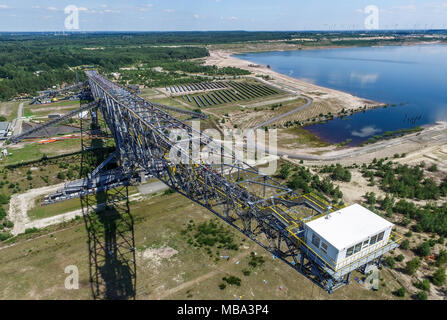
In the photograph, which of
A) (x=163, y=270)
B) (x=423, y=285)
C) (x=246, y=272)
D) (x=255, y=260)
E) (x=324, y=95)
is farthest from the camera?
(x=324, y=95)

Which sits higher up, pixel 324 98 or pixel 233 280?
pixel 324 98

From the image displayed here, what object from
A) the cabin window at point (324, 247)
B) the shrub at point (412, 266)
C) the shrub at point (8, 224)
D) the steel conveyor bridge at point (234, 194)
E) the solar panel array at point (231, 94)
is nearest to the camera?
the cabin window at point (324, 247)

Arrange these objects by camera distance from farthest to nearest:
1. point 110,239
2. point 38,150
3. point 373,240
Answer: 1. point 38,150
2. point 110,239
3. point 373,240

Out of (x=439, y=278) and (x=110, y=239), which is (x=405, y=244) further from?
(x=110, y=239)

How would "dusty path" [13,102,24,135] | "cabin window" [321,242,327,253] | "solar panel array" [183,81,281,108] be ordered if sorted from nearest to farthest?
1. "cabin window" [321,242,327,253]
2. "dusty path" [13,102,24,135]
3. "solar panel array" [183,81,281,108]

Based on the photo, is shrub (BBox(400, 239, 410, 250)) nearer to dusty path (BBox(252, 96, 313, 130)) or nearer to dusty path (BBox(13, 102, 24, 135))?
dusty path (BBox(252, 96, 313, 130))

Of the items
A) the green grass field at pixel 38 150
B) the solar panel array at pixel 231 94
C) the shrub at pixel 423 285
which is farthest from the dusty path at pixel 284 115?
the shrub at pixel 423 285

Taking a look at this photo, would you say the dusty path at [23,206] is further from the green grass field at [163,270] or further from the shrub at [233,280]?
the shrub at [233,280]

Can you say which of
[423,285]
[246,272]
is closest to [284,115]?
[423,285]

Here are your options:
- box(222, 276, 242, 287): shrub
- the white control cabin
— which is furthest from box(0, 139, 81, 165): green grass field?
the white control cabin

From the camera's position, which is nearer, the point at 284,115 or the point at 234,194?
the point at 234,194

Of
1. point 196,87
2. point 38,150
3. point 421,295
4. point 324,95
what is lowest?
point 421,295

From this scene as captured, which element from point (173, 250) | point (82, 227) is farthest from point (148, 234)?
point (82, 227)
